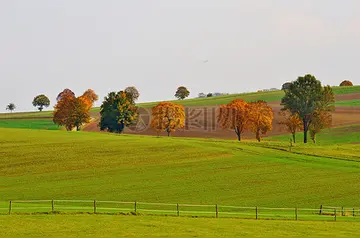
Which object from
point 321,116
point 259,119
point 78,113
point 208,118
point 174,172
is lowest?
point 174,172

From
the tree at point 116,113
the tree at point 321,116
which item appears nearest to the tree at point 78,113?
the tree at point 116,113

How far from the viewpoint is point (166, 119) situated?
440 feet

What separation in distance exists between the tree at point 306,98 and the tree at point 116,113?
114 ft

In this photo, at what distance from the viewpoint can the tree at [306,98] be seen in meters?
119

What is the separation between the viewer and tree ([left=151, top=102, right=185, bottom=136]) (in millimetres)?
133125

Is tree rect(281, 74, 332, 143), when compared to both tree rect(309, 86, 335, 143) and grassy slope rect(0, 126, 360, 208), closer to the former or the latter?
tree rect(309, 86, 335, 143)

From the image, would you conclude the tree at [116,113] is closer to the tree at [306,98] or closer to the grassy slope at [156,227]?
the tree at [306,98]

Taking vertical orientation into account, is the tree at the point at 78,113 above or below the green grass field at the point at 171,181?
above

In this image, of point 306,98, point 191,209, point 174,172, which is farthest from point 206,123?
point 191,209

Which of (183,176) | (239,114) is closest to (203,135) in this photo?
(239,114)

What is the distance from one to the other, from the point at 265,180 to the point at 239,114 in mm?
61147

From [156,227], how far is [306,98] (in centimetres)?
8578

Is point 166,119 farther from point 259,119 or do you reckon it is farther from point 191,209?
point 191,209

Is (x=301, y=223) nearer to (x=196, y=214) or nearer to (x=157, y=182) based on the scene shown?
(x=196, y=214)
